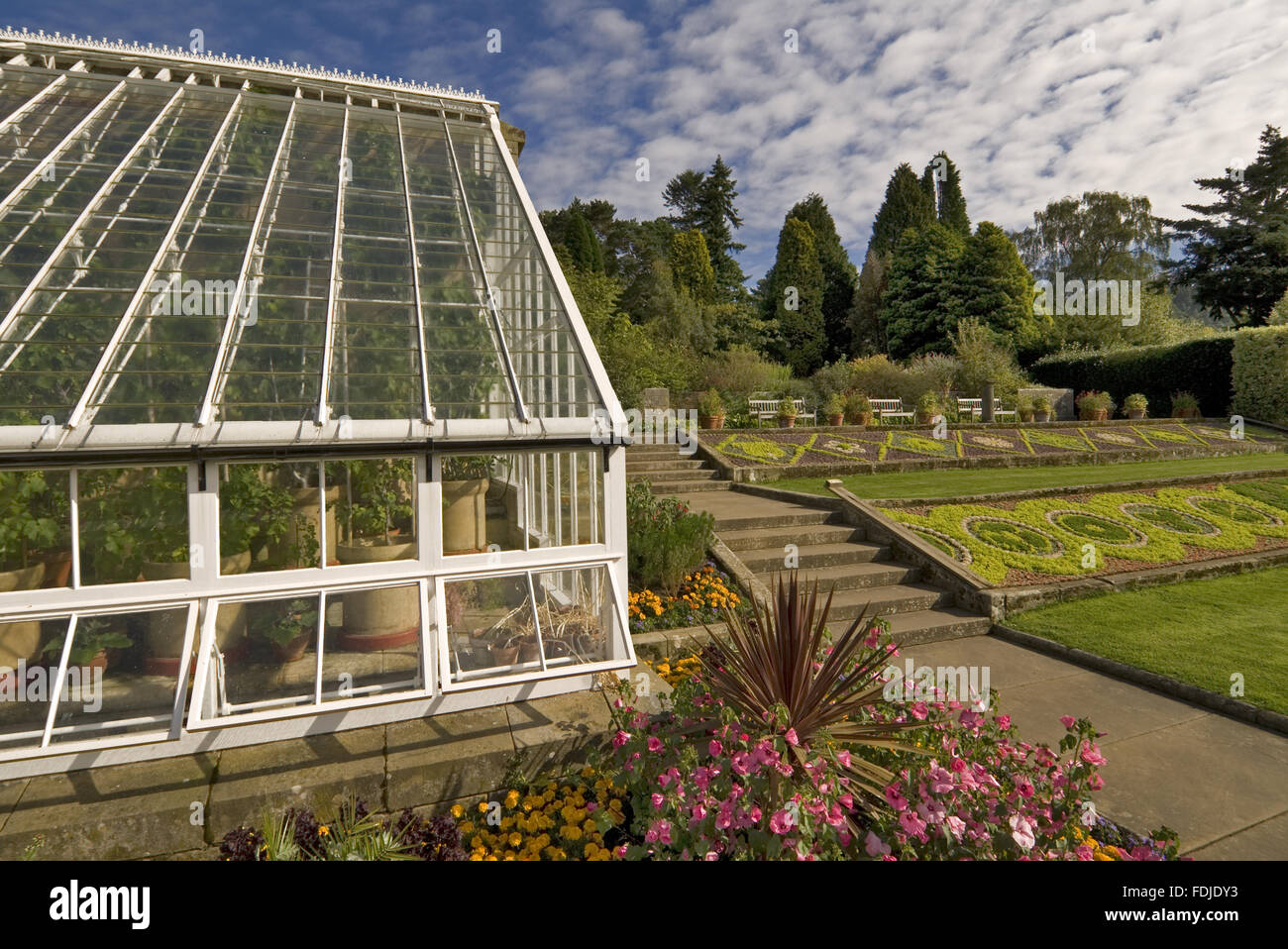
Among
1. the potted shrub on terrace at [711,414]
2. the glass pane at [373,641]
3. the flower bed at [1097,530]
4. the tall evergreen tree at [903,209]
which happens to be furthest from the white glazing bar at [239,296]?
the tall evergreen tree at [903,209]

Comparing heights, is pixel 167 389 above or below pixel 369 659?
above

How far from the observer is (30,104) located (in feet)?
21.2

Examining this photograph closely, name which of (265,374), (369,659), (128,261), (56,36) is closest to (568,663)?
(369,659)

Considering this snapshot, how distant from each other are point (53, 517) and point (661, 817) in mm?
3656

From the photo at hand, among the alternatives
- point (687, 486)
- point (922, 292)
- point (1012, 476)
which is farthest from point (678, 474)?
point (922, 292)

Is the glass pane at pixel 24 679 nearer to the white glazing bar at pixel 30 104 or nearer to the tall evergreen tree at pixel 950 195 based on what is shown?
the white glazing bar at pixel 30 104

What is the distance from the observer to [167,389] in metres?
3.80

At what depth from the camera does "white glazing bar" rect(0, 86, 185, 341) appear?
3.99 m

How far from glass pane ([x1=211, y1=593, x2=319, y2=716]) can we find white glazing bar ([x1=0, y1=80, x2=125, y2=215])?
3.99 metres

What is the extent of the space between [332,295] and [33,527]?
7.57 feet

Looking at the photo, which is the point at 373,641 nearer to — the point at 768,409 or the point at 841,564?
the point at 841,564

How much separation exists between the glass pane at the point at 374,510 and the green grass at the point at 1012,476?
7388 mm

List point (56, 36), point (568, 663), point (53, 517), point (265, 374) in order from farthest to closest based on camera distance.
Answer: point (56, 36) → point (568, 663) → point (265, 374) → point (53, 517)
